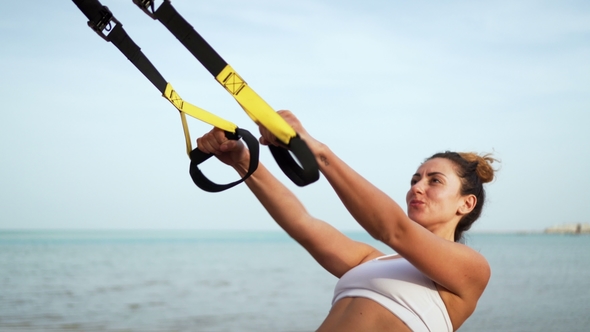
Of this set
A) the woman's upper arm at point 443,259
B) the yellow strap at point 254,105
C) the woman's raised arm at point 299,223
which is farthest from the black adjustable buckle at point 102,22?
the woman's upper arm at point 443,259

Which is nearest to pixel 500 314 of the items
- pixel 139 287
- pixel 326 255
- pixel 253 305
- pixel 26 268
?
pixel 253 305

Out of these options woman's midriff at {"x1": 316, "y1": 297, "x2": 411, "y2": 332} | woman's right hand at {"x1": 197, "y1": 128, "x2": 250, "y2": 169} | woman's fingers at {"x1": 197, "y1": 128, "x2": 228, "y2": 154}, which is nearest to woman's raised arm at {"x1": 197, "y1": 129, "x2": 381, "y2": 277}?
woman's right hand at {"x1": 197, "y1": 128, "x2": 250, "y2": 169}

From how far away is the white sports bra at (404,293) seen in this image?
2.53m

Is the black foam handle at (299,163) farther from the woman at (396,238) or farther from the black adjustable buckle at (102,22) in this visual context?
the black adjustable buckle at (102,22)

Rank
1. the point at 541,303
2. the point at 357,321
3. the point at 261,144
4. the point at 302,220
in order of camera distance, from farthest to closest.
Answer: the point at 541,303
the point at 302,220
the point at 357,321
the point at 261,144

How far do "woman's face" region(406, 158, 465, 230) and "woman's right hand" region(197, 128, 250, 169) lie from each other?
1.03m

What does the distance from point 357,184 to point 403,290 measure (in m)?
0.88

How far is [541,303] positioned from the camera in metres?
13.3

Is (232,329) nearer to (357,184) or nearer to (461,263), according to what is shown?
(461,263)

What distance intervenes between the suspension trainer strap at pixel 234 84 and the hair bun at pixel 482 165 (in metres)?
1.93

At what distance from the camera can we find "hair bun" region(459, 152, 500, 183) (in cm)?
332

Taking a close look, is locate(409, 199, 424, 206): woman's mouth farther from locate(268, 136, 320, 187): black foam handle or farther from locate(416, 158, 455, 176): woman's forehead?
locate(268, 136, 320, 187): black foam handle

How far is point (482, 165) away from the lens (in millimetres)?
3355

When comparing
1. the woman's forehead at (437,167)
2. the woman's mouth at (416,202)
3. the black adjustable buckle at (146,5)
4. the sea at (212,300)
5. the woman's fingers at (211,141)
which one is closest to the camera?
the black adjustable buckle at (146,5)
